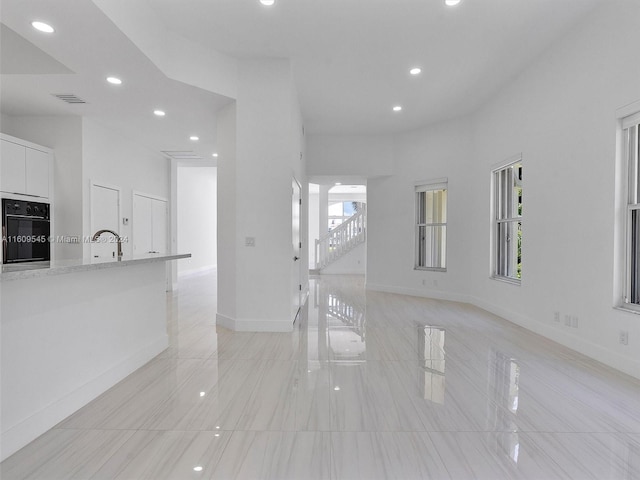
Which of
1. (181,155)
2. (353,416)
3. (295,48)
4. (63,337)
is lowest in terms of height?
(353,416)

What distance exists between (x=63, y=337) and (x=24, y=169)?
3715 mm

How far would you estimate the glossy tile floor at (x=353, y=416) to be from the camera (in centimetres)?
193

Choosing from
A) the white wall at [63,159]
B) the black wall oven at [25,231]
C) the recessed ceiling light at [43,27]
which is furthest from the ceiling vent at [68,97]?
the recessed ceiling light at [43,27]

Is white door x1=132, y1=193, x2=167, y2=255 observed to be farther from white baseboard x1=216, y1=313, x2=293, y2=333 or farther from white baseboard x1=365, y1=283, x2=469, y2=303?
white baseboard x1=365, y1=283, x2=469, y2=303

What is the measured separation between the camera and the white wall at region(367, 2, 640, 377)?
3471 millimetres

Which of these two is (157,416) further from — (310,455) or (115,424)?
(310,455)

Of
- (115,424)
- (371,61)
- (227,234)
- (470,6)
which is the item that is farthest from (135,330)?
(470,6)

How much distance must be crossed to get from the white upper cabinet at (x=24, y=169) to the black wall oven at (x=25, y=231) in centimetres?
17

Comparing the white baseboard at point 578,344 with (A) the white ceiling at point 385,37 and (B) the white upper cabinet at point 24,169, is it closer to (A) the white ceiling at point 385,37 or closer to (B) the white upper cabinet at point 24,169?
(A) the white ceiling at point 385,37

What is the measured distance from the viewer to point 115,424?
2355 millimetres

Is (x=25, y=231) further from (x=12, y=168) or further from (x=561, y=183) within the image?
(x=561, y=183)

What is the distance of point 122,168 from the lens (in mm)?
6457

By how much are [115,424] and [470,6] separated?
4.60 metres

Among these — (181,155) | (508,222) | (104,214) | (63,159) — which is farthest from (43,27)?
(508,222)
